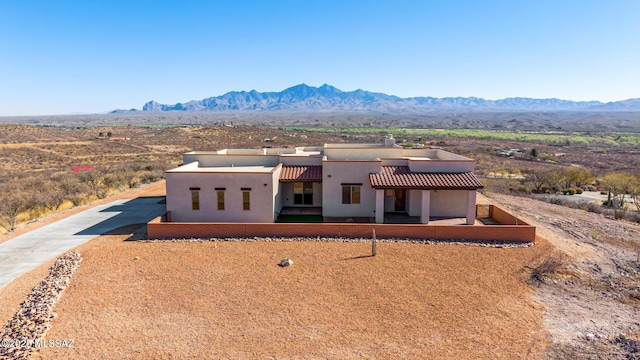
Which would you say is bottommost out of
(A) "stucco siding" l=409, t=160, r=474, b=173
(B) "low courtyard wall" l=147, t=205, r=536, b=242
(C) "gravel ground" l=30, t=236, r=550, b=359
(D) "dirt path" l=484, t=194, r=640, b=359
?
(D) "dirt path" l=484, t=194, r=640, b=359

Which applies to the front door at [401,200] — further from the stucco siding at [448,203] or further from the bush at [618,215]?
the bush at [618,215]

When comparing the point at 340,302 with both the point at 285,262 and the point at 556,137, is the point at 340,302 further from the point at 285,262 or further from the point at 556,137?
the point at 556,137

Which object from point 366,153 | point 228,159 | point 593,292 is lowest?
point 593,292

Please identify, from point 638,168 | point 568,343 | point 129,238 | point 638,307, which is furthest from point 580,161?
point 129,238

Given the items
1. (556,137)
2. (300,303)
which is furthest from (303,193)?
(556,137)

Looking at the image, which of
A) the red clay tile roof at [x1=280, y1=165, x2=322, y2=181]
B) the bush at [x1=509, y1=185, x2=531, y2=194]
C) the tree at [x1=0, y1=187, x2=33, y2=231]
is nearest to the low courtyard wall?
the red clay tile roof at [x1=280, y1=165, x2=322, y2=181]

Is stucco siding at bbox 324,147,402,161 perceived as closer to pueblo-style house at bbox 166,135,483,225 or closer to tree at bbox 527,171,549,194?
pueblo-style house at bbox 166,135,483,225
